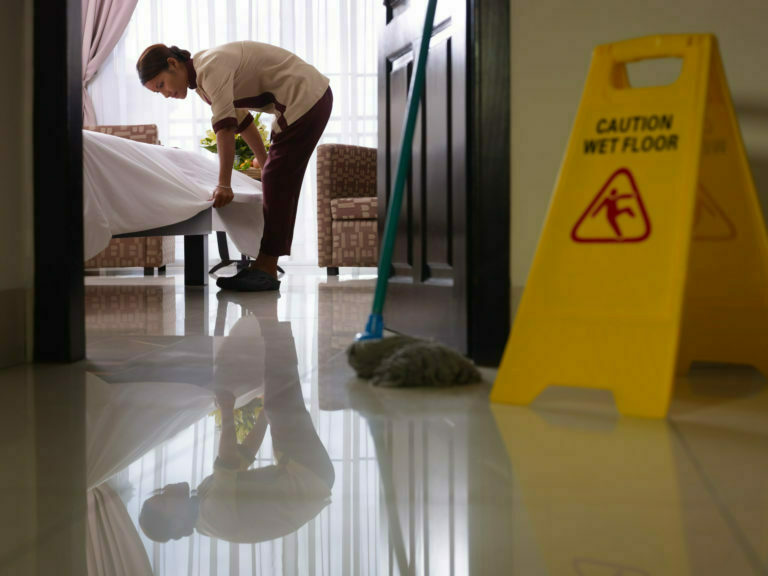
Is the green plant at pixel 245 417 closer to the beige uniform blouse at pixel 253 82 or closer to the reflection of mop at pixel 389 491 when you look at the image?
the reflection of mop at pixel 389 491

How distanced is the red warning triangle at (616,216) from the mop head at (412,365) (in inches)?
11.8

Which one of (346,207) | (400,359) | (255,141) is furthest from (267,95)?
(400,359)

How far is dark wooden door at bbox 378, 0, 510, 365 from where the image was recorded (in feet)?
4.98

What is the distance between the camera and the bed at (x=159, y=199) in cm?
278

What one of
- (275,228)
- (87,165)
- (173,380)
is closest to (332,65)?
(275,228)

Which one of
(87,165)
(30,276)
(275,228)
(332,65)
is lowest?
(30,276)

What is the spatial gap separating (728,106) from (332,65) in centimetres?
507

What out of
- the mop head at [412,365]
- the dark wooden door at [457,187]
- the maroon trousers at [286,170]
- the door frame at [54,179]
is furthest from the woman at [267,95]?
the mop head at [412,365]

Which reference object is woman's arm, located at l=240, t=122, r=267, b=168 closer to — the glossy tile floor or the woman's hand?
the woman's hand

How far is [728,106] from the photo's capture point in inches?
48.5

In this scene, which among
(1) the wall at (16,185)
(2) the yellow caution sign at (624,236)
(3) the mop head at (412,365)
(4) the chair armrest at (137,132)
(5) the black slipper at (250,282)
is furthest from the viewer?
(4) the chair armrest at (137,132)

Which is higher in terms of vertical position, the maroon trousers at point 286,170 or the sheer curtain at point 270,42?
the sheer curtain at point 270,42

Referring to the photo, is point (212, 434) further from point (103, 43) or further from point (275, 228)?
point (103, 43)

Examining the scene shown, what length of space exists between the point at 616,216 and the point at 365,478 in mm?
615
